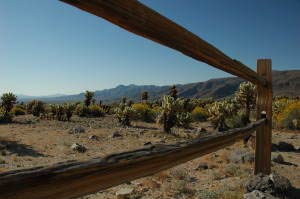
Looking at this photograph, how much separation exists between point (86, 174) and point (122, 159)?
Answer: 23 centimetres

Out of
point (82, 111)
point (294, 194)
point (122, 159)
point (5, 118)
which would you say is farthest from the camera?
point (82, 111)

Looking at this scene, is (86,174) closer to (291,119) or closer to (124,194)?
(124,194)

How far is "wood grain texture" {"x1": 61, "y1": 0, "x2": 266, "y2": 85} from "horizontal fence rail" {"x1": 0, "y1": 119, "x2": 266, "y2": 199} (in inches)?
24.3

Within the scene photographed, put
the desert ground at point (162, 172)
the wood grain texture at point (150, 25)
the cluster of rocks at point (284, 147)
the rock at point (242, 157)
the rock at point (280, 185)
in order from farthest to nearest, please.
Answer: the cluster of rocks at point (284, 147) < the rock at point (242, 157) < the desert ground at point (162, 172) < the rock at point (280, 185) < the wood grain texture at point (150, 25)

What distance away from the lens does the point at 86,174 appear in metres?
1.35

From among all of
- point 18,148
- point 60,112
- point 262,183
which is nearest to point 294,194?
point 262,183

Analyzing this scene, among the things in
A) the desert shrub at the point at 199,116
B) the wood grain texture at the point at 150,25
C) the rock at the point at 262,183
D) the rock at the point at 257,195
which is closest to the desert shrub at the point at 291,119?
the desert shrub at the point at 199,116

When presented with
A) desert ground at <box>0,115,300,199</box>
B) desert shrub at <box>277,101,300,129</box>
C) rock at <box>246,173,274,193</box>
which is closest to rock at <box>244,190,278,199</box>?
rock at <box>246,173,274,193</box>

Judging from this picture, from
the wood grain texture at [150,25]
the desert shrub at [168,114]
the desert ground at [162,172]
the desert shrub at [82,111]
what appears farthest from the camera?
the desert shrub at [82,111]

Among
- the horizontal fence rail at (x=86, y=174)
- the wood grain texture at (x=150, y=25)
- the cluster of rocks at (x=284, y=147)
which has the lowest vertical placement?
the cluster of rocks at (x=284, y=147)

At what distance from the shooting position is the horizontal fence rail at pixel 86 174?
Answer: 109 centimetres

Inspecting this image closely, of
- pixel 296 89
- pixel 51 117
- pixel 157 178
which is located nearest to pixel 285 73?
pixel 296 89

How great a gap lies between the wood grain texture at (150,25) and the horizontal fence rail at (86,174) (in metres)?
0.62

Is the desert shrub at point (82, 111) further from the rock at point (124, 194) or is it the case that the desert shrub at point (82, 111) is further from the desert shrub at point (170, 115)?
the rock at point (124, 194)
